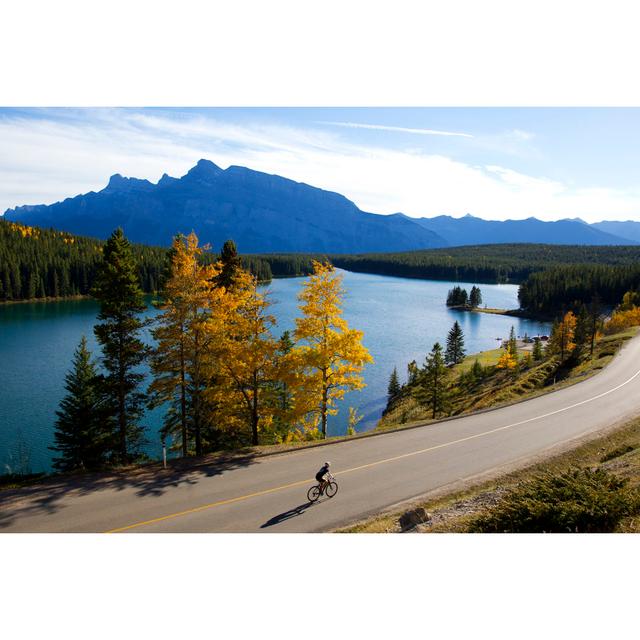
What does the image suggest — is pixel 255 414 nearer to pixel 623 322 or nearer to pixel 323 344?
pixel 323 344

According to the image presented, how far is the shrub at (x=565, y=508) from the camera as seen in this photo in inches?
373

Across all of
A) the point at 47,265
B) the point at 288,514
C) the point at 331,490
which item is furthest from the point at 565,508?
Result: the point at 47,265

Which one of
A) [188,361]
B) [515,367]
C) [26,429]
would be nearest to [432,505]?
[188,361]

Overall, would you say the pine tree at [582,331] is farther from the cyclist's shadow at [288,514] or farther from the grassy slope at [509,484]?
the cyclist's shadow at [288,514]

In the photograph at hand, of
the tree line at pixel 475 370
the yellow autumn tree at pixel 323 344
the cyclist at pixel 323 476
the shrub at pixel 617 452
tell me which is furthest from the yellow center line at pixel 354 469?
the tree line at pixel 475 370

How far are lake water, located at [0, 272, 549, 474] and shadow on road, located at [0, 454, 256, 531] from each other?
23.3ft

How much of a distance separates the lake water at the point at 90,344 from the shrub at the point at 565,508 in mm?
11540

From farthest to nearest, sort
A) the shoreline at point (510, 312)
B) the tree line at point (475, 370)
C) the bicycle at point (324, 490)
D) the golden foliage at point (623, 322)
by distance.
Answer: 1. the shoreline at point (510, 312)
2. the golden foliage at point (623, 322)
3. the tree line at point (475, 370)
4. the bicycle at point (324, 490)

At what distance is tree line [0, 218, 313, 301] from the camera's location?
107 meters

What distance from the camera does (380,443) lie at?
2028 cm

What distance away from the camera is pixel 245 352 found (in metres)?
20.6

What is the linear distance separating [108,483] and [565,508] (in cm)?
1365

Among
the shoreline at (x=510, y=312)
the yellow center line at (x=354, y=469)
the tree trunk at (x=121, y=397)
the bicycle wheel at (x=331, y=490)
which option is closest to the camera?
the yellow center line at (x=354, y=469)

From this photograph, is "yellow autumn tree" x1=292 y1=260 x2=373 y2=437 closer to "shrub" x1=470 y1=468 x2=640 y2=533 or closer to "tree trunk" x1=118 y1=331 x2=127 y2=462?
"tree trunk" x1=118 y1=331 x2=127 y2=462
